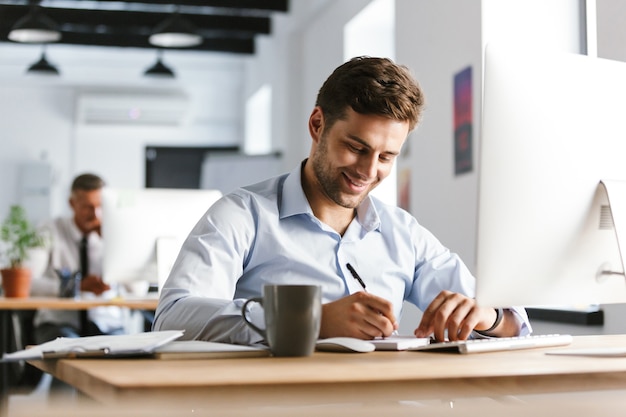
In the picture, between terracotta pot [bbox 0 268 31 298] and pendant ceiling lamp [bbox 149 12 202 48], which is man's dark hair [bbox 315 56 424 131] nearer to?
terracotta pot [bbox 0 268 31 298]

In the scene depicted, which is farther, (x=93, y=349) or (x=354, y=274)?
(x=354, y=274)

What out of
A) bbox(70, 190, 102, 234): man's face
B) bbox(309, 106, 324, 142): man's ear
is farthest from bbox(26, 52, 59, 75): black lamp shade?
bbox(309, 106, 324, 142): man's ear

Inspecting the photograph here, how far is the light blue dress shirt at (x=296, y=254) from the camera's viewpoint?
1629 mm

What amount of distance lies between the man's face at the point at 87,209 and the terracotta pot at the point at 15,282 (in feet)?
2.00

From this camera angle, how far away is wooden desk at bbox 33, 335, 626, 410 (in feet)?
2.84

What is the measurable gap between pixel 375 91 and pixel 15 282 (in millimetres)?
2628

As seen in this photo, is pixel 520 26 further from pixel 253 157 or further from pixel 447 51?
pixel 253 157

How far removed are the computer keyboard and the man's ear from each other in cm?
66

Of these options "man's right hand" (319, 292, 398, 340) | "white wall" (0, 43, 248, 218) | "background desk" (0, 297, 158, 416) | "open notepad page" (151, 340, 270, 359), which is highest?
"white wall" (0, 43, 248, 218)

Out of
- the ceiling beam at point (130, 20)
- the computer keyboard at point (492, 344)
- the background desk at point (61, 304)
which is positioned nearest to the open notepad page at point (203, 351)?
the computer keyboard at point (492, 344)

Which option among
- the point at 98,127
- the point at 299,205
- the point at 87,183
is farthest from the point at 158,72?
the point at 299,205

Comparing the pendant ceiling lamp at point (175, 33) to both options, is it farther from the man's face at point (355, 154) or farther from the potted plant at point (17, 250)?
the man's face at point (355, 154)

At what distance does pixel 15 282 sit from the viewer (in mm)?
3846

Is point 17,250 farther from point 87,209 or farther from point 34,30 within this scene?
A: point 34,30
